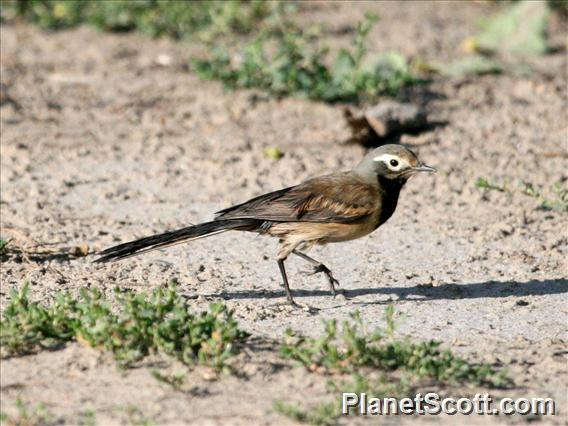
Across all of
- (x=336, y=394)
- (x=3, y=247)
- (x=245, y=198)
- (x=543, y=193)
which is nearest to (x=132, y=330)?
(x=336, y=394)

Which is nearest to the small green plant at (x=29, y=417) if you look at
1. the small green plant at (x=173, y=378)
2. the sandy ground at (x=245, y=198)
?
the sandy ground at (x=245, y=198)

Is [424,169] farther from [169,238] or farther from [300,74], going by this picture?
[300,74]

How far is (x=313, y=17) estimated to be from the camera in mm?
14648

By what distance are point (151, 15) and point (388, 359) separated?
325 inches

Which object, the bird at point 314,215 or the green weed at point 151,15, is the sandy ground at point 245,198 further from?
the bird at point 314,215

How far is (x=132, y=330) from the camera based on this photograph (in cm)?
615

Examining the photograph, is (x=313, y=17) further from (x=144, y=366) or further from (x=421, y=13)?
(x=144, y=366)

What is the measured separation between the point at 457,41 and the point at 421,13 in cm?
108

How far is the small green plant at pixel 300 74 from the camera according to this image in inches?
457

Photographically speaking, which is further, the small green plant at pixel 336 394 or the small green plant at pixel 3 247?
the small green plant at pixel 3 247

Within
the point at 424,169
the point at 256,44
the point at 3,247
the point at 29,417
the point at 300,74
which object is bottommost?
the point at 29,417

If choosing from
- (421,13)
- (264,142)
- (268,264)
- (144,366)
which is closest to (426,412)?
(144,366)

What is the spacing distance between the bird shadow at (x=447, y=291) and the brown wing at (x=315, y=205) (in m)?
0.58

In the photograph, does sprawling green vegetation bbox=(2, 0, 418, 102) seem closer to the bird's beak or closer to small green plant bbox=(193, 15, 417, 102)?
small green plant bbox=(193, 15, 417, 102)
